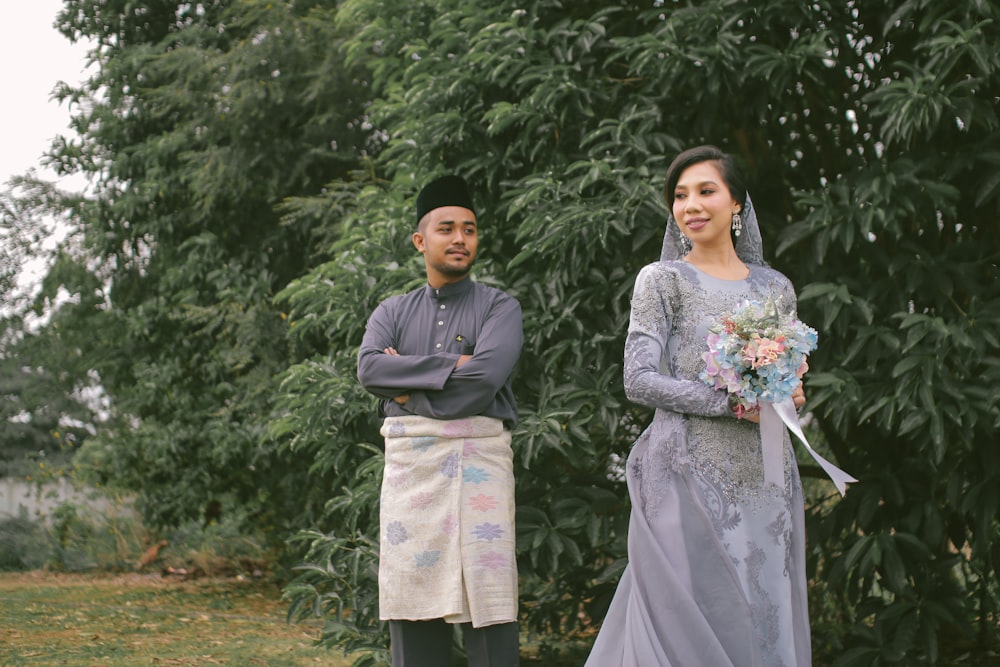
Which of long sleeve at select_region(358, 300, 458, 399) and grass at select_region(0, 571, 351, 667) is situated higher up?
long sleeve at select_region(358, 300, 458, 399)

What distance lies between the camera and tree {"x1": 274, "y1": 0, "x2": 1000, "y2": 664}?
4.14 metres

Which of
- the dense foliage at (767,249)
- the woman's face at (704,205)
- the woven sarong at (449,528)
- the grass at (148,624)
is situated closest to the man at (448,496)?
the woven sarong at (449,528)

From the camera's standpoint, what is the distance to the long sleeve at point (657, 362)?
3.02 m

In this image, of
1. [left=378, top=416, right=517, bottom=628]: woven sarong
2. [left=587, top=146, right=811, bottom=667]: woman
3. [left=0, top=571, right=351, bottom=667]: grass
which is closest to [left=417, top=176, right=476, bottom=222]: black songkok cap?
[left=378, top=416, right=517, bottom=628]: woven sarong

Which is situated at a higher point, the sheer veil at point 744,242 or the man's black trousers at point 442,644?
the sheer veil at point 744,242

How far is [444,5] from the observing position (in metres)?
5.14

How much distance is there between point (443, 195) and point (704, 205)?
3.55 feet

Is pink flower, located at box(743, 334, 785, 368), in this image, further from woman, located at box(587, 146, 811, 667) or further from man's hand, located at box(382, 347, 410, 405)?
man's hand, located at box(382, 347, 410, 405)

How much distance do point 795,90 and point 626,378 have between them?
7.13 feet

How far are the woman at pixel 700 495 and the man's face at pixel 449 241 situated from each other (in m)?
0.88

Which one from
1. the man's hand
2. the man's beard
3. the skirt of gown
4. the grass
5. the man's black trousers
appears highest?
the man's beard

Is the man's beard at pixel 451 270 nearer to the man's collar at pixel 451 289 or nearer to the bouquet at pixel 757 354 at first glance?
the man's collar at pixel 451 289

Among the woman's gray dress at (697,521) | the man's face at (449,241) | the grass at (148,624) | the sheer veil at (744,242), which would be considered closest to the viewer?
the woman's gray dress at (697,521)

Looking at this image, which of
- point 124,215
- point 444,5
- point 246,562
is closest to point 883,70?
point 444,5
